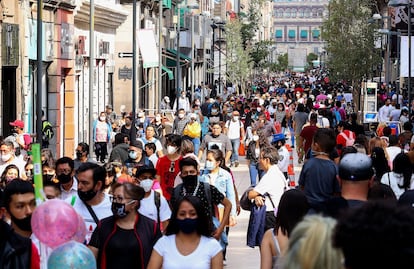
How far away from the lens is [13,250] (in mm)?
7164

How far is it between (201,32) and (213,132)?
58759 mm

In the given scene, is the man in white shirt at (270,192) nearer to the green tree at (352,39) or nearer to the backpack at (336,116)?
the backpack at (336,116)

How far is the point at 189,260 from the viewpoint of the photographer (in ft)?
25.7

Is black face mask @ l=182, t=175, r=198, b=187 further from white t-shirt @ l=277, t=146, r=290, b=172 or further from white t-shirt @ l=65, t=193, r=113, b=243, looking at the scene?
white t-shirt @ l=277, t=146, r=290, b=172

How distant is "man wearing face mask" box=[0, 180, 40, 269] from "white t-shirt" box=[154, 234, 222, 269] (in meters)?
0.87

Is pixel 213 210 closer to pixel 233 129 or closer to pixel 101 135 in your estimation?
pixel 233 129

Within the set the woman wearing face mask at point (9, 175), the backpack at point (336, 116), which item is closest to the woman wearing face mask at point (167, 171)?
the woman wearing face mask at point (9, 175)

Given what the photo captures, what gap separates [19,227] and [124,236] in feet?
2.64

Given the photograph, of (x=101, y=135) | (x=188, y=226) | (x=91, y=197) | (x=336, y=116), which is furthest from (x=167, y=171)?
(x=336, y=116)

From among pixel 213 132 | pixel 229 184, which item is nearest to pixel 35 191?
pixel 229 184

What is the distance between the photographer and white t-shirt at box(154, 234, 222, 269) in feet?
25.6

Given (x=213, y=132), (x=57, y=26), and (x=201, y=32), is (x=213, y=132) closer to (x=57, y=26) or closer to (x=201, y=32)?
(x=57, y=26)

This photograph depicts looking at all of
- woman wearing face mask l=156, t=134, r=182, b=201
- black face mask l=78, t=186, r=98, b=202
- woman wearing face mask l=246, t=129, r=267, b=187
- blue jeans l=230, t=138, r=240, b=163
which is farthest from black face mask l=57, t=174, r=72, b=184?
blue jeans l=230, t=138, r=240, b=163

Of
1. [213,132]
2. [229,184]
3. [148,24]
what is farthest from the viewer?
[148,24]
